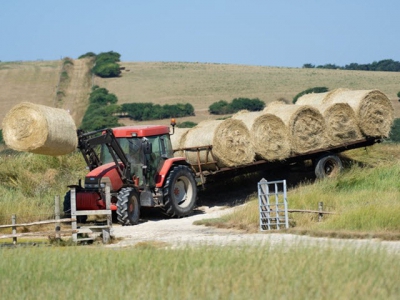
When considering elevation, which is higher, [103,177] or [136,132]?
[136,132]

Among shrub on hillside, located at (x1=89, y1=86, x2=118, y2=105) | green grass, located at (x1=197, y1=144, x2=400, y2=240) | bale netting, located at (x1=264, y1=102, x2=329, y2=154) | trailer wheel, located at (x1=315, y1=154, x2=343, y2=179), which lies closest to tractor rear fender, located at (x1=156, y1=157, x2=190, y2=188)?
green grass, located at (x1=197, y1=144, x2=400, y2=240)

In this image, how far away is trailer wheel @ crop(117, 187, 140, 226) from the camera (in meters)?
19.4

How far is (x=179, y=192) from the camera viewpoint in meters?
21.5

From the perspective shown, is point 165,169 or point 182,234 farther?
point 165,169

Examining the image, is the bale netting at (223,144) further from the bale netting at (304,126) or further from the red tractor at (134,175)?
the bale netting at (304,126)

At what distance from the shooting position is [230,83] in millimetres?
77188

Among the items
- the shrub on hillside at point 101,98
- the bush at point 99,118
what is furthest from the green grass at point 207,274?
the shrub on hillside at point 101,98

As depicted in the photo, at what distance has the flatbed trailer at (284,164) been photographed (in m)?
22.2

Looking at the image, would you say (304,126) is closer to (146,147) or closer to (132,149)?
(146,147)

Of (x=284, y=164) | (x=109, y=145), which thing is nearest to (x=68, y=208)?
(x=109, y=145)

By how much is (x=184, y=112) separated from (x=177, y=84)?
18.7 m

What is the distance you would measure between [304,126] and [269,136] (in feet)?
3.82

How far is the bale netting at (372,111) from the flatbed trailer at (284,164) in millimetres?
354

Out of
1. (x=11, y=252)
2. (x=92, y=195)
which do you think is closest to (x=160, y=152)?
(x=92, y=195)
